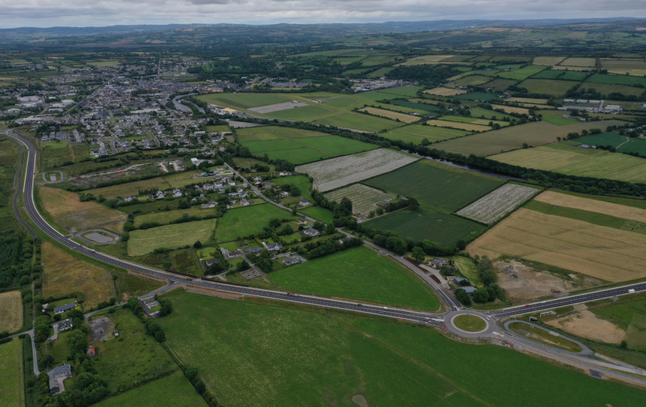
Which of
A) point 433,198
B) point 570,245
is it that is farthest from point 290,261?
point 570,245

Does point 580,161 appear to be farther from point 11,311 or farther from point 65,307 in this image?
point 11,311

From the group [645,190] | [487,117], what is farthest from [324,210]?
[487,117]

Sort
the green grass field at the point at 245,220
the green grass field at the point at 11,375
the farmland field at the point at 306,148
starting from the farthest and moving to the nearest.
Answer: the farmland field at the point at 306,148 → the green grass field at the point at 245,220 → the green grass field at the point at 11,375

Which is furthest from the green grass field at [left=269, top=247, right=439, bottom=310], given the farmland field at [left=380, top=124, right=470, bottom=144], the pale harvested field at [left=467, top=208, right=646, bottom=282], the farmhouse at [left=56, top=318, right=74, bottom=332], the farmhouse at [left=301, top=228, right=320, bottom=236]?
the farmland field at [left=380, top=124, right=470, bottom=144]

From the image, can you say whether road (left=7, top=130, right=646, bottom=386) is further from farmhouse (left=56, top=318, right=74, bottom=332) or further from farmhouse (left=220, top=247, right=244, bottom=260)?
farmhouse (left=220, top=247, right=244, bottom=260)

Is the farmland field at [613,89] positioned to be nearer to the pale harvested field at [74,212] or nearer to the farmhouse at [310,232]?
the farmhouse at [310,232]

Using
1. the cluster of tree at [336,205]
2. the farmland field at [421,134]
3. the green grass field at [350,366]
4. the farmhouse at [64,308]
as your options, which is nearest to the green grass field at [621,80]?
the farmland field at [421,134]
